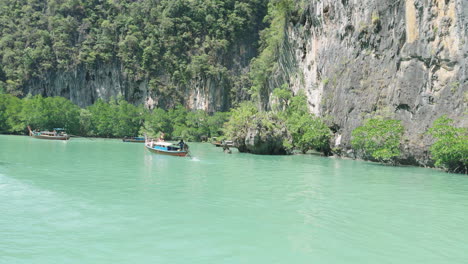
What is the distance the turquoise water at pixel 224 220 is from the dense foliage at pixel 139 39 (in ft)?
225

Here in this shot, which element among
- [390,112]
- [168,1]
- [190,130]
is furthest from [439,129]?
[168,1]

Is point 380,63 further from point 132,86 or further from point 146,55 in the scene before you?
point 132,86

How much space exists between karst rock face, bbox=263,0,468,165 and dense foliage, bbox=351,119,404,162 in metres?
0.82

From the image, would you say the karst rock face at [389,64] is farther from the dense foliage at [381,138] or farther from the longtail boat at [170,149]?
the longtail boat at [170,149]

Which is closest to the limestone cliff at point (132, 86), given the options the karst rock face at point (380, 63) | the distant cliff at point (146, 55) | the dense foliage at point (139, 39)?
the distant cliff at point (146, 55)

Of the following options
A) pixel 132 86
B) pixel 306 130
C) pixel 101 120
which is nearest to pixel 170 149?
pixel 306 130

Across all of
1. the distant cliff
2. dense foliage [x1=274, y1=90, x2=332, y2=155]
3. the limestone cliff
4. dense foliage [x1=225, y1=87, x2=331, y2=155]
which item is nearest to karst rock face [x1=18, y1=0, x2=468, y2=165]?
dense foliage [x1=274, y1=90, x2=332, y2=155]

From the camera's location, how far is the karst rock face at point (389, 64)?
28.6 metres

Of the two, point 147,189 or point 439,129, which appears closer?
point 147,189

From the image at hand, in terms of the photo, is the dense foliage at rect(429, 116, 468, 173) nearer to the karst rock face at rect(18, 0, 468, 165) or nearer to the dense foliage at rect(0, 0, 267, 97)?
the karst rock face at rect(18, 0, 468, 165)

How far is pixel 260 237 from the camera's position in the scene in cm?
1020

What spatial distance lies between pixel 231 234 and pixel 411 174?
18716 mm

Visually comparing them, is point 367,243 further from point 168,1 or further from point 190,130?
point 168,1

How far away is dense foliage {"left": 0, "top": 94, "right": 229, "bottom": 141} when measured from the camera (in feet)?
229
